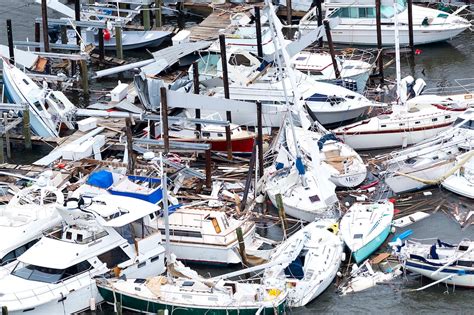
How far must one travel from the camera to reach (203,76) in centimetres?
6225

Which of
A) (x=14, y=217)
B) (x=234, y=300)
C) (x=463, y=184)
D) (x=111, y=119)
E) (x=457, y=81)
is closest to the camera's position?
(x=234, y=300)

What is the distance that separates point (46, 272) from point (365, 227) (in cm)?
1165

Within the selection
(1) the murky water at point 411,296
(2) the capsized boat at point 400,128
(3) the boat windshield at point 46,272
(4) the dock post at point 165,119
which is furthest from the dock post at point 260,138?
(3) the boat windshield at point 46,272

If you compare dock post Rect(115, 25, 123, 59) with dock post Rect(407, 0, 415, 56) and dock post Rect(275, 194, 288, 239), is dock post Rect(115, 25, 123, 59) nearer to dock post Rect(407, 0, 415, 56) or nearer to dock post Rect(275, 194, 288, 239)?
dock post Rect(407, 0, 415, 56)

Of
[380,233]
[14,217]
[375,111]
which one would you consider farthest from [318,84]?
[14,217]

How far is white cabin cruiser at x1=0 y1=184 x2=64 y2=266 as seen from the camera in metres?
47.0

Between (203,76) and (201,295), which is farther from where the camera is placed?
(203,76)

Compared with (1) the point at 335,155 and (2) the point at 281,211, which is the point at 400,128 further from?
(2) the point at 281,211

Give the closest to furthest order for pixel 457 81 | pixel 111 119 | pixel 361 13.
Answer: pixel 111 119 → pixel 457 81 → pixel 361 13

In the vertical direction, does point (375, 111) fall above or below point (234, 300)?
above

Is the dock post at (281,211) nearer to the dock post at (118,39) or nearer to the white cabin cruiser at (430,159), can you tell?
the white cabin cruiser at (430,159)

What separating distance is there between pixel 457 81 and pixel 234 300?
24.9 meters

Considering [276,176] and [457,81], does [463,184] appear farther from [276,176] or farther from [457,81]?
[457,81]

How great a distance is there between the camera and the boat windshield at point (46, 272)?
44.9 metres
